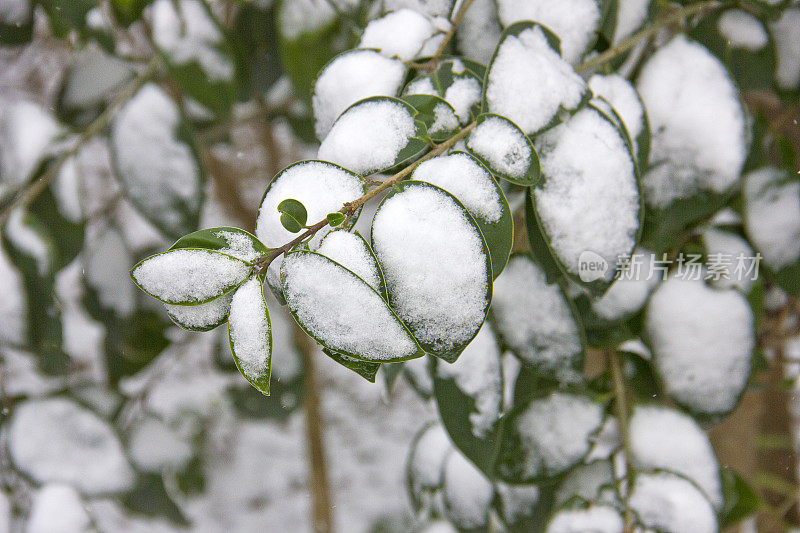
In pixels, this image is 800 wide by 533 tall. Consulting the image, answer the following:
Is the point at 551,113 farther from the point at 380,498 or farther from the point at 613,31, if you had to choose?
the point at 380,498

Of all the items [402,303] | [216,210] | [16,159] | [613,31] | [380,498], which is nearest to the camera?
[402,303]

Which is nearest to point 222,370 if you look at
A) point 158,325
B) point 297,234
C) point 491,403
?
point 158,325

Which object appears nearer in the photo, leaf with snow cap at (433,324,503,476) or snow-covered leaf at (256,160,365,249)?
snow-covered leaf at (256,160,365,249)

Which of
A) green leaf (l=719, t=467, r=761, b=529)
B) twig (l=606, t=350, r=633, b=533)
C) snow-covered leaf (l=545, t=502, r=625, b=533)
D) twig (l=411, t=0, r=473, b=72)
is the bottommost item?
green leaf (l=719, t=467, r=761, b=529)

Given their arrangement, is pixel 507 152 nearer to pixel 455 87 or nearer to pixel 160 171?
pixel 455 87

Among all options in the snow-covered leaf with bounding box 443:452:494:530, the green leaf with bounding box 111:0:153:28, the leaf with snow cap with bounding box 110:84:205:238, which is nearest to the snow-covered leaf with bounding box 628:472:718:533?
the snow-covered leaf with bounding box 443:452:494:530

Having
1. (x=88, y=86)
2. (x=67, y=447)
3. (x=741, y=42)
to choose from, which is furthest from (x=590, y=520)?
(x=88, y=86)

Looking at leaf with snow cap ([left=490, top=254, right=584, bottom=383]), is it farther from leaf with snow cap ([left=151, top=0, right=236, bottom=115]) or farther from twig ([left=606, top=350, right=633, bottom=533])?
leaf with snow cap ([left=151, top=0, right=236, bottom=115])
